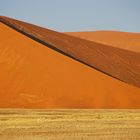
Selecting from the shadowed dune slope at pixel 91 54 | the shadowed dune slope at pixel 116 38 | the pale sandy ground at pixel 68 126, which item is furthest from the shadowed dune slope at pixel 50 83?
the shadowed dune slope at pixel 116 38

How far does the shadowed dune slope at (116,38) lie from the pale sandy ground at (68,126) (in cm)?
6586

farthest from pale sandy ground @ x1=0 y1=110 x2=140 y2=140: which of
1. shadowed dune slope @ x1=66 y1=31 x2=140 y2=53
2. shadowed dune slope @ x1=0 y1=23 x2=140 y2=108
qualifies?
shadowed dune slope @ x1=66 y1=31 x2=140 y2=53

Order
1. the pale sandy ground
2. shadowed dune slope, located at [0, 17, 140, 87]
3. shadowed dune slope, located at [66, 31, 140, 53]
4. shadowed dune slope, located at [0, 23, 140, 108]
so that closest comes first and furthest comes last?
the pale sandy ground
shadowed dune slope, located at [0, 23, 140, 108]
shadowed dune slope, located at [0, 17, 140, 87]
shadowed dune slope, located at [66, 31, 140, 53]

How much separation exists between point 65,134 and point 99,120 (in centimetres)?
415

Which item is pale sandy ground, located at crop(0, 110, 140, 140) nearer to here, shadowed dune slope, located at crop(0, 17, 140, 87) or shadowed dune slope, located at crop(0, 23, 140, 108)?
shadowed dune slope, located at crop(0, 23, 140, 108)

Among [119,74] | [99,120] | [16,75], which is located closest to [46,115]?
[99,120]

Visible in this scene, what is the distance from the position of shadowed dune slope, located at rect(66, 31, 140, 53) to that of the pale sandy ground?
6586 cm

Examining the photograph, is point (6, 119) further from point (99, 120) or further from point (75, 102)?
point (75, 102)

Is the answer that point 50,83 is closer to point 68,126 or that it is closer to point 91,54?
point 68,126

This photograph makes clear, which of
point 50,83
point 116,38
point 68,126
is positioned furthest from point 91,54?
point 116,38

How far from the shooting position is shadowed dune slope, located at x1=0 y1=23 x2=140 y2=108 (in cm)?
2408

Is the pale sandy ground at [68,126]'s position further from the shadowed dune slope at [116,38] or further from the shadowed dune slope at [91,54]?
the shadowed dune slope at [116,38]

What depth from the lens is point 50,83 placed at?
992 inches

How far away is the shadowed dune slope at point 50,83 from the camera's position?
24.1m
